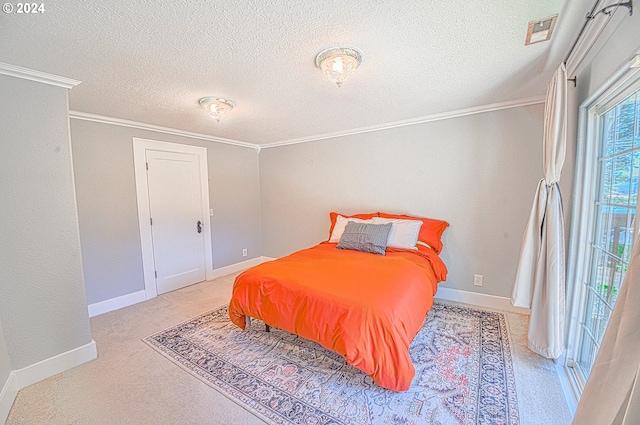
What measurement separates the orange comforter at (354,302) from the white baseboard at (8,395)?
140 centimetres

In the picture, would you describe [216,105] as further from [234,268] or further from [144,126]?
[234,268]

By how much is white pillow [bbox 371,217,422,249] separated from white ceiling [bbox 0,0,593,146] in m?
1.27

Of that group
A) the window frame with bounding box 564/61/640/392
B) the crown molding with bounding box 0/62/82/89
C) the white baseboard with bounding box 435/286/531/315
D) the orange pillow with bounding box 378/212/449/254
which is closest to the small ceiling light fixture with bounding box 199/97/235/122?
→ the crown molding with bounding box 0/62/82/89

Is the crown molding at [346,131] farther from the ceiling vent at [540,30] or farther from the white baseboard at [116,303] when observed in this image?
the white baseboard at [116,303]

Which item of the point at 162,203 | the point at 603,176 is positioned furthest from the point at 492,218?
the point at 162,203

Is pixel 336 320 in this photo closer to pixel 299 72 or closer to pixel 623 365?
pixel 623 365

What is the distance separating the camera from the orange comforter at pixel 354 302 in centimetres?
161

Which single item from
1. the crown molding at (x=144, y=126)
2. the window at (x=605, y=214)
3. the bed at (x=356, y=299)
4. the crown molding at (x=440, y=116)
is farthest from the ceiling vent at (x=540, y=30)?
the crown molding at (x=144, y=126)

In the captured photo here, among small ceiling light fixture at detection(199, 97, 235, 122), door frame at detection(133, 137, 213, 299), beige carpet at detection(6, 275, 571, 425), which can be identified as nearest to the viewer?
beige carpet at detection(6, 275, 571, 425)

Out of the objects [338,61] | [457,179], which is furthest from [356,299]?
[457,179]

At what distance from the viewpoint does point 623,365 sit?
2.29ft

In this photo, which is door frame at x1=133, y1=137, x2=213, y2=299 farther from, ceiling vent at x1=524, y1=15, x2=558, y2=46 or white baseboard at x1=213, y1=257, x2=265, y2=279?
ceiling vent at x1=524, y1=15, x2=558, y2=46

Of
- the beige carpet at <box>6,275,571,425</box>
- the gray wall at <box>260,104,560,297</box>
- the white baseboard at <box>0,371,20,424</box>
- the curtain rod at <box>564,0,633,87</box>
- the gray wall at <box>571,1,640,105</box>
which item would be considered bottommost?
the beige carpet at <box>6,275,571,425</box>

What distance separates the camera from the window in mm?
1361
